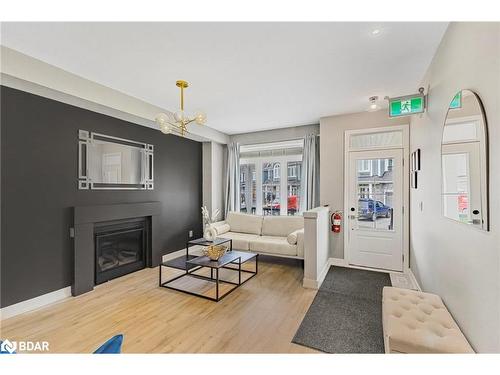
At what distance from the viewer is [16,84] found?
96.0 inches

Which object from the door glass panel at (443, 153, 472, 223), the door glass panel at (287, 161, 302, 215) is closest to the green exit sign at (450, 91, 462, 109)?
the door glass panel at (443, 153, 472, 223)

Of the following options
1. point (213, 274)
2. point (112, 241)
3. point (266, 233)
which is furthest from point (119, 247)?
point (266, 233)

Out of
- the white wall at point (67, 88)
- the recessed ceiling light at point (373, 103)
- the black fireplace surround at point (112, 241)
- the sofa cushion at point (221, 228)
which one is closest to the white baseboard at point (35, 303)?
the black fireplace surround at point (112, 241)

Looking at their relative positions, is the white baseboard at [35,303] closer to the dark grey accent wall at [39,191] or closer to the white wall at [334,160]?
the dark grey accent wall at [39,191]

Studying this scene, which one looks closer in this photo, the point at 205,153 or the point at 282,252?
the point at 282,252

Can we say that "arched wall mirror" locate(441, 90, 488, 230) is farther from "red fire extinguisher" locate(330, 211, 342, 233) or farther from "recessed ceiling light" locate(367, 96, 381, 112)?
"red fire extinguisher" locate(330, 211, 342, 233)

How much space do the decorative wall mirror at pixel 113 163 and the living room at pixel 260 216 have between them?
2 cm

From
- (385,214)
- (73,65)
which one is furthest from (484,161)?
(73,65)

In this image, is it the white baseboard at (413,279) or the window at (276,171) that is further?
the window at (276,171)

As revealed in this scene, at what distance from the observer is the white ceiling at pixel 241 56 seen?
191cm

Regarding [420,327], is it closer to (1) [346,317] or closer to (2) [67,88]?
(1) [346,317]
